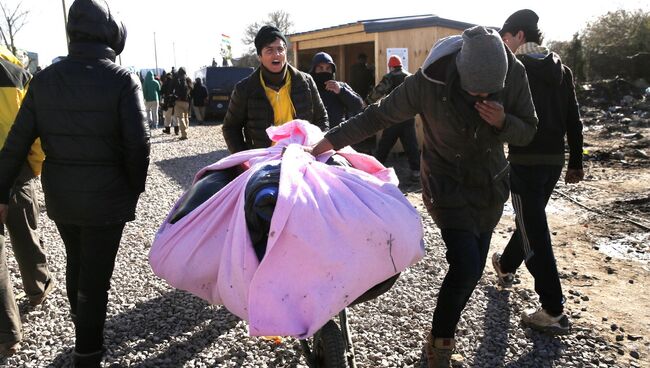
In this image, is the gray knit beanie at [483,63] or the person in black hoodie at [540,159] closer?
the gray knit beanie at [483,63]

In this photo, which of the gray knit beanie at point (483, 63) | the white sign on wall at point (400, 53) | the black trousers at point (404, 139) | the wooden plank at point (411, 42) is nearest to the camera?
the gray knit beanie at point (483, 63)

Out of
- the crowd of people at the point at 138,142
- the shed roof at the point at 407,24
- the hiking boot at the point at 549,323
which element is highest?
the shed roof at the point at 407,24

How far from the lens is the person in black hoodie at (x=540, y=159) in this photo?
126 inches

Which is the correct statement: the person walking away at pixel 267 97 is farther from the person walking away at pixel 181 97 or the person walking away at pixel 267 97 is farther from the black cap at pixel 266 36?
the person walking away at pixel 181 97

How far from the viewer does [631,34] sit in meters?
23.4

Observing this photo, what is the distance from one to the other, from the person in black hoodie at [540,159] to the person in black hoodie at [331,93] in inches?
91.3

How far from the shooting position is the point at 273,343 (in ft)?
10.4

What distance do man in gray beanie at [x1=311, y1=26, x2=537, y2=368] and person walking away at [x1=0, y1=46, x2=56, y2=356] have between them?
6.77ft

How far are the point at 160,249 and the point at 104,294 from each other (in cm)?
78

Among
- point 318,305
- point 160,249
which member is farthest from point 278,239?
point 160,249

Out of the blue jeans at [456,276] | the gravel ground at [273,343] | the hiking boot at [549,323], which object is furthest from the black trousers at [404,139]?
the blue jeans at [456,276]

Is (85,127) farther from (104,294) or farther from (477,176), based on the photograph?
(477,176)

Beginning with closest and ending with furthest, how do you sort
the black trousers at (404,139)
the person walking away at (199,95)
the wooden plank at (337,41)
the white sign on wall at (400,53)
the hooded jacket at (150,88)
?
the black trousers at (404,139) < the white sign on wall at (400,53) < the wooden plank at (337,41) < the hooded jacket at (150,88) < the person walking away at (199,95)

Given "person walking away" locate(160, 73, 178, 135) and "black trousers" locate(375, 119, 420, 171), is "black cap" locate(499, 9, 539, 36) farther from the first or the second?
"person walking away" locate(160, 73, 178, 135)
